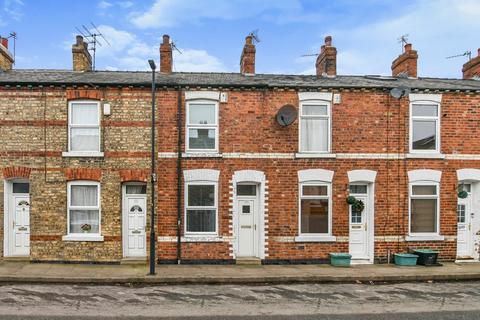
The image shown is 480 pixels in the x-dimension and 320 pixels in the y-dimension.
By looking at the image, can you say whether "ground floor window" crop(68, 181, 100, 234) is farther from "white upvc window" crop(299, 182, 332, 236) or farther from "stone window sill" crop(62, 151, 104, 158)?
"white upvc window" crop(299, 182, 332, 236)

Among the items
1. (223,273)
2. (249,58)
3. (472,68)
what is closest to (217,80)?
(249,58)

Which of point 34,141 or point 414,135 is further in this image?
point 414,135

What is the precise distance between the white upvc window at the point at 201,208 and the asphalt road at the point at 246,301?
273 cm

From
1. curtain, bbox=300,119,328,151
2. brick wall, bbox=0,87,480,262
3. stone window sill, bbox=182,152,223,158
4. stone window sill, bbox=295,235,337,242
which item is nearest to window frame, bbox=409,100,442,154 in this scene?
brick wall, bbox=0,87,480,262

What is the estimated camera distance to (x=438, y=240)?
13.8 metres

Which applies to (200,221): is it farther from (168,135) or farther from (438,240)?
(438,240)

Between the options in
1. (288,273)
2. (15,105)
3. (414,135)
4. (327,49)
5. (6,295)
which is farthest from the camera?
(327,49)

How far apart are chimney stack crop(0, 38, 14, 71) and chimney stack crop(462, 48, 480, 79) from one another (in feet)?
63.9

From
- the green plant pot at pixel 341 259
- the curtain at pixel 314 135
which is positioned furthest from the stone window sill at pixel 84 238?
the green plant pot at pixel 341 259

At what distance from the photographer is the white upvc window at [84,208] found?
1320cm

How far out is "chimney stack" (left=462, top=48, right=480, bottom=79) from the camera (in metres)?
17.0

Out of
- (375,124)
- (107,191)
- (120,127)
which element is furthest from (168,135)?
(375,124)

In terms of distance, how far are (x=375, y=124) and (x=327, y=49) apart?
12.5ft

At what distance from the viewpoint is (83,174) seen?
13070mm
